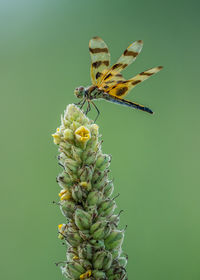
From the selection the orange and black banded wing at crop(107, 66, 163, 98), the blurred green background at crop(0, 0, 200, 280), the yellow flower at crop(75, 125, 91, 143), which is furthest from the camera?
the blurred green background at crop(0, 0, 200, 280)

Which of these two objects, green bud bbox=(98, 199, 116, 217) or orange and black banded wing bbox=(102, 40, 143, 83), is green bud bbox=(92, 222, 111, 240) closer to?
green bud bbox=(98, 199, 116, 217)

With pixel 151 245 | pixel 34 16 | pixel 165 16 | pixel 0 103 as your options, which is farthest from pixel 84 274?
pixel 165 16

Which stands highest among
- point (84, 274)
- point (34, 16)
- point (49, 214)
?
point (34, 16)

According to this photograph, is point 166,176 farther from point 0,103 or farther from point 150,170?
point 0,103

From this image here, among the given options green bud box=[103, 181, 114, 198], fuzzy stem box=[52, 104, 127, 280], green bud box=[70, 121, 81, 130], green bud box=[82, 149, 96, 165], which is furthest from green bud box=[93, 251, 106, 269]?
green bud box=[70, 121, 81, 130]

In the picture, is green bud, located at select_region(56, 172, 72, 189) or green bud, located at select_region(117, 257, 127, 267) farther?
green bud, located at select_region(56, 172, 72, 189)

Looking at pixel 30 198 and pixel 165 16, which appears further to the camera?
pixel 165 16
